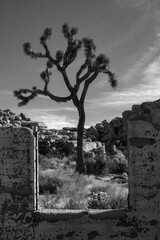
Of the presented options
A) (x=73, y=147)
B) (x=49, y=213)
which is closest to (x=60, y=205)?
(x=49, y=213)

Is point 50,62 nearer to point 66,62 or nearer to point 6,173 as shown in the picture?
point 66,62

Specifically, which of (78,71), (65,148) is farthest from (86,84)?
(65,148)

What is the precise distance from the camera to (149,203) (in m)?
4.37

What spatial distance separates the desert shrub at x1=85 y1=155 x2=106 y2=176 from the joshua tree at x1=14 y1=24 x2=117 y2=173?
1305 millimetres

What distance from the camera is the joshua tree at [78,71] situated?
15.1 m

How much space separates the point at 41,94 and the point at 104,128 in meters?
12.5

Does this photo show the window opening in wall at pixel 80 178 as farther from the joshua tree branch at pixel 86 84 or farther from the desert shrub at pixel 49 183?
the joshua tree branch at pixel 86 84

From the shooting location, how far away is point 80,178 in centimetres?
1203

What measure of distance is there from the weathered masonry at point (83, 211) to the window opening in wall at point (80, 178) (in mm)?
2892

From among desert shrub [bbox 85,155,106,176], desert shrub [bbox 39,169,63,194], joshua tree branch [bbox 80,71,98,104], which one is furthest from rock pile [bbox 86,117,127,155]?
desert shrub [bbox 39,169,63,194]

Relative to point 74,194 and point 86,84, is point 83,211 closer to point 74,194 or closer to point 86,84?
point 74,194

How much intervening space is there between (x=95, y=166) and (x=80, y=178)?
4459mm

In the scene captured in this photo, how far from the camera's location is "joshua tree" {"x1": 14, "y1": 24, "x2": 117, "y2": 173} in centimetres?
1509

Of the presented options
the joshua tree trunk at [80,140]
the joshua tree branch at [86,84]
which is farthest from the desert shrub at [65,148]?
the joshua tree branch at [86,84]
